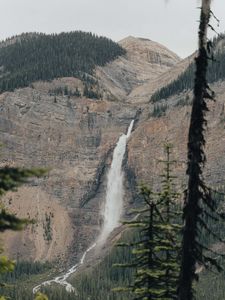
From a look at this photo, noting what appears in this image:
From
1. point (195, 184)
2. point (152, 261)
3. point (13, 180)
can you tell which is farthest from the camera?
point (152, 261)

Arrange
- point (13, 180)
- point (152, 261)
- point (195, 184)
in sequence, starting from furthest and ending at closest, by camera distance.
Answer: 1. point (152, 261)
2. point (195, 184)
3. point (13, 180)

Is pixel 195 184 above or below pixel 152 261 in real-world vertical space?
above

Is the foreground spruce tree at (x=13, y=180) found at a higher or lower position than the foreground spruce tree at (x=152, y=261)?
higher

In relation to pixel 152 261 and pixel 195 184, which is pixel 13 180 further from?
pixel 152 261

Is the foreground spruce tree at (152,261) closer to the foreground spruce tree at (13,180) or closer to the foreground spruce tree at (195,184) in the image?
the foreground spruce tree at (195,184)

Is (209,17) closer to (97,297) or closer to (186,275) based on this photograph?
(186,275)

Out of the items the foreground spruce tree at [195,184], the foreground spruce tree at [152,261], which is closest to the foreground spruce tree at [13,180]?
the foreground spruce tree at [195,184]

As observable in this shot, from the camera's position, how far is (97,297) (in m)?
169

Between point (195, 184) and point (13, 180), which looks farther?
point (195, 184)

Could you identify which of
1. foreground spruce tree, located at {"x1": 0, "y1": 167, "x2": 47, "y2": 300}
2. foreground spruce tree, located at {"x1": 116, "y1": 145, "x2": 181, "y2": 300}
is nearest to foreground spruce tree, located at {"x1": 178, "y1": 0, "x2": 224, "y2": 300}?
foreground spruce tree, located at {"x1": 116, "y1": 145, "x2": 181, "y2": 300}

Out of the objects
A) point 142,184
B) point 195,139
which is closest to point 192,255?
point 195,139

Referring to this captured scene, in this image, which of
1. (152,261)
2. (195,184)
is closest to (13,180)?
(195,184)

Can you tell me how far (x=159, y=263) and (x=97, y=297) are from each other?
481 ft

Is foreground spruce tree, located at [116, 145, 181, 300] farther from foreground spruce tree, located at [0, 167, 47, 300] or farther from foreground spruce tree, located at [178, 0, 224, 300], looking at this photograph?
foreground spruce tree, located at [0, 167, 47, 300]
